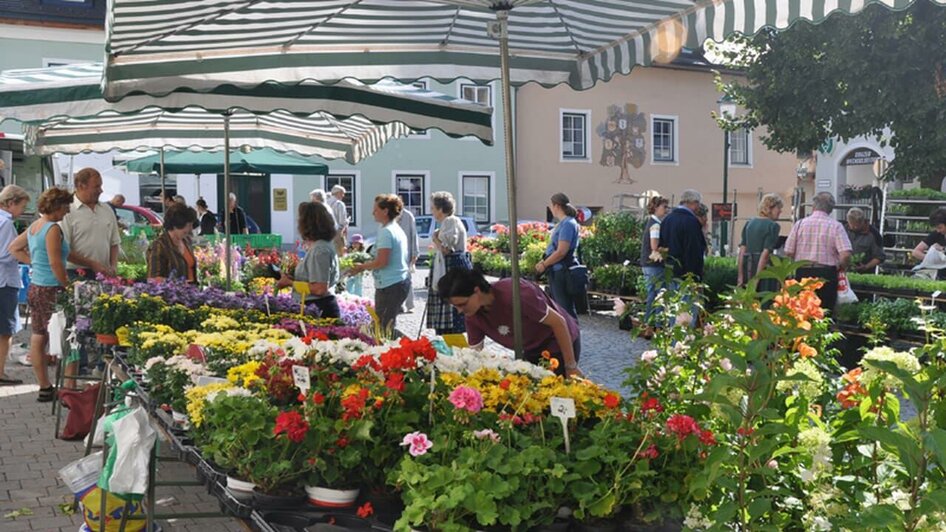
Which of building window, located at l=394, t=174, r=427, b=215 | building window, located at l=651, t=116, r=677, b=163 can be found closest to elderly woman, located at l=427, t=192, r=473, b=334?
building window, located at l=394, t=174, r=427, b=215

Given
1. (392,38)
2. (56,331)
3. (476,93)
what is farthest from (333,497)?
(476,93)

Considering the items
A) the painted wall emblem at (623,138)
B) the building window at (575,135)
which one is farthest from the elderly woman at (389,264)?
the painted wall emblem at (623,138)

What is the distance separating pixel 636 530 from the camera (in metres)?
2.43

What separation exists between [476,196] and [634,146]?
18.6 ft

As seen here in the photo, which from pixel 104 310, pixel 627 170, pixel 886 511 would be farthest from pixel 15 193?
pixel 627 170

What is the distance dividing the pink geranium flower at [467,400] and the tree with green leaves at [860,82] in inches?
561

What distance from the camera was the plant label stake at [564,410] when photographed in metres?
2.56

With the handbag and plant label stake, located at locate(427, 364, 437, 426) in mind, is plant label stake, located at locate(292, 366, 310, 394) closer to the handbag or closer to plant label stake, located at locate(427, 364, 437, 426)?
plant label stake, located at locate(427, 364, 437, 426)

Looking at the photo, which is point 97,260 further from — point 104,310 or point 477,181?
point 477,181

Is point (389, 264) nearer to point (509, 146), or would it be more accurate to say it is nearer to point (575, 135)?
point (509, 146)

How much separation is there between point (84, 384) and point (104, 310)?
9.38ft

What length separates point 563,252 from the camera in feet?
→ 32.5

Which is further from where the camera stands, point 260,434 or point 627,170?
point 627,170

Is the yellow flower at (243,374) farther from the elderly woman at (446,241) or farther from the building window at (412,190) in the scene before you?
the building window at (412,190)
